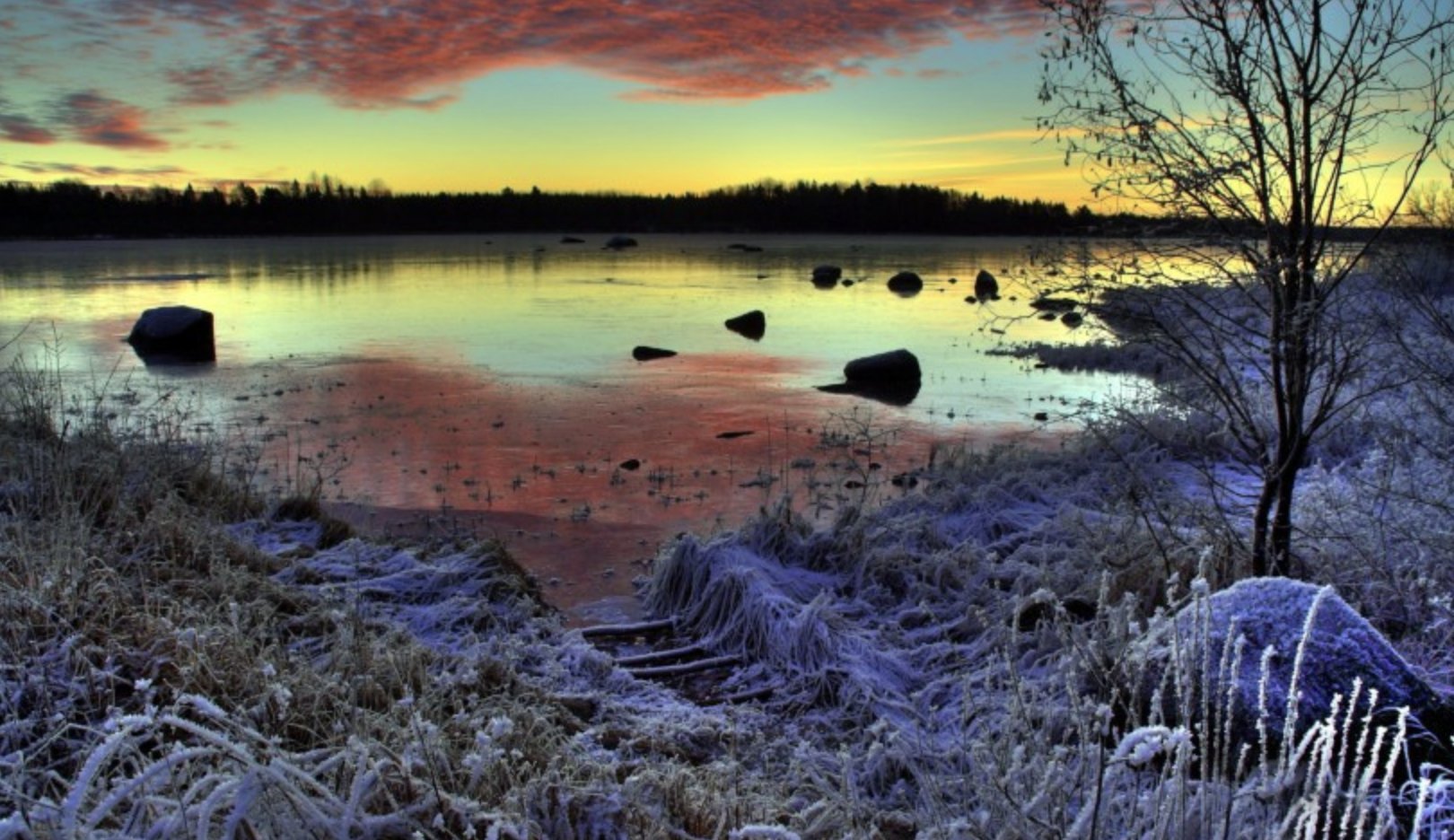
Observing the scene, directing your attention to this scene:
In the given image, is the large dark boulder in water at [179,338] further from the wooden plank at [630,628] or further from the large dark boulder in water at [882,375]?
the wooden plank at [630,628]

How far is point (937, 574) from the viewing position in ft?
23.1

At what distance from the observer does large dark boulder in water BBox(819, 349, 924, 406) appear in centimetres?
1638

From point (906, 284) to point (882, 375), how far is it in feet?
73.8

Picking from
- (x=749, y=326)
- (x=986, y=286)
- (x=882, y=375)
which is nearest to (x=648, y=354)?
(x=882, y=375)

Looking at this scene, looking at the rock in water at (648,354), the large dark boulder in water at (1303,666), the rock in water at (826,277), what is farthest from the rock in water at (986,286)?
the large dark boulder in water at (1303,666)

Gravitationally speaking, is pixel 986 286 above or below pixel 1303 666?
above

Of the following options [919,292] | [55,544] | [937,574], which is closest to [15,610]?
[55,544]

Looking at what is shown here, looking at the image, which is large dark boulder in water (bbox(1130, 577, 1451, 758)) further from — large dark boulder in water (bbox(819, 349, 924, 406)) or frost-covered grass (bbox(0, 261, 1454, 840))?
large dark boulder in water (bbox(819, 349, 924, 406))

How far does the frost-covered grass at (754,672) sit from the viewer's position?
8.54 feet

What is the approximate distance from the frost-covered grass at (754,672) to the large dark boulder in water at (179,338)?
983 cm

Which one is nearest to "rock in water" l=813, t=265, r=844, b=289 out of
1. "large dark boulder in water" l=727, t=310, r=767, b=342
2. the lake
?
the lake

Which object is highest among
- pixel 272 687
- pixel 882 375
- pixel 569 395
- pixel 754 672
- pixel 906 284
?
pixel 906 284

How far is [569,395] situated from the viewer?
1520 cm

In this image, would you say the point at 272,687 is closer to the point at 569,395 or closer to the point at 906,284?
the point at 569,395
